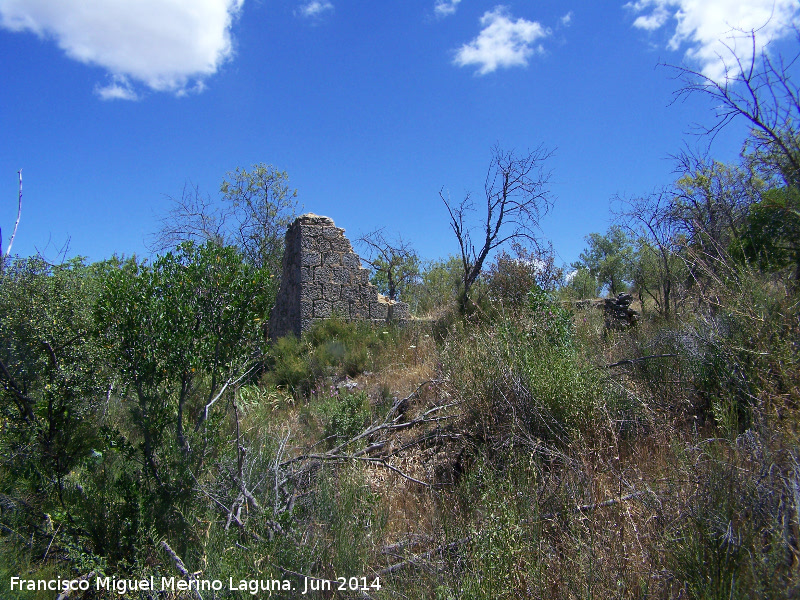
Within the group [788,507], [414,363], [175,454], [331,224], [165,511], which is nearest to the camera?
[788,507]

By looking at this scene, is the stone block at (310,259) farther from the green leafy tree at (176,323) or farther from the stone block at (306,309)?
the green leafy tree at (176,323)

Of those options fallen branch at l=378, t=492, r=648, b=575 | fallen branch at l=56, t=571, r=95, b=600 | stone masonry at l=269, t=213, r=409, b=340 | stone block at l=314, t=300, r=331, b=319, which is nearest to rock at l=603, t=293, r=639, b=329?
stone masonry at l=269, t=213, r=409, b=340

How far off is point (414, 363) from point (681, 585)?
243 inches

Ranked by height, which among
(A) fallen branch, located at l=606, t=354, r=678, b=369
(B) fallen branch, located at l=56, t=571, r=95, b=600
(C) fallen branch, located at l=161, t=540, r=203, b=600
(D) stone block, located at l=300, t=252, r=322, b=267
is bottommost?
(B) fallen branch, located at l=56, t=571, r=95, b=600

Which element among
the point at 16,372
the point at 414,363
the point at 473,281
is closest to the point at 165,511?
the point at 16,372

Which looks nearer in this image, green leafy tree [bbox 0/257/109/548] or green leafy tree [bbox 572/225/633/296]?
green leafy tree [bbox 0/257/109/548]

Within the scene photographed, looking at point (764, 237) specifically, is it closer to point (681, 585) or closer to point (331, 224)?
point (681, 585)

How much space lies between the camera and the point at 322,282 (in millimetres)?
9836

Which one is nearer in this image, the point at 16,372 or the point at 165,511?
the point at 165,511

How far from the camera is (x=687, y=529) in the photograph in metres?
2.21

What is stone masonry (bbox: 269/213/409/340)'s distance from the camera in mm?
9703

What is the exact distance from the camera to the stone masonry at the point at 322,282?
9.70 metres

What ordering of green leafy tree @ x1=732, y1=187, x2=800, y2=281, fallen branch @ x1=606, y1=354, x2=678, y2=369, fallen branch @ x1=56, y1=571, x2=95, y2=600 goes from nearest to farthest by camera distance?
fallen branch @ x1=56, y1=571, x2=95, y2=600
fallen branch @ x1=606, y1=354, x2=678, y2=369
green leafy tree @ x1=732, y1=187, x2=800, y2=281

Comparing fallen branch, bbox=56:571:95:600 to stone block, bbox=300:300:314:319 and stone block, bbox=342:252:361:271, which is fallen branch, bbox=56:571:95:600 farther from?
stone block, bbox=342:252:361:271
